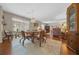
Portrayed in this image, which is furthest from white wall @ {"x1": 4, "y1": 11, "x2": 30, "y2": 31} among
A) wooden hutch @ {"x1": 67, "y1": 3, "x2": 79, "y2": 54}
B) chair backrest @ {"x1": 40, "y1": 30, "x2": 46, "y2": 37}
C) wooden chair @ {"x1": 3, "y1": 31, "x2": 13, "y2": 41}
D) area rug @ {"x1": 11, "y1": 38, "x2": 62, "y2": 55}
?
wooden hutch @ {"x1": 67, "y1": 3, "x2": 79, "y2": 54}

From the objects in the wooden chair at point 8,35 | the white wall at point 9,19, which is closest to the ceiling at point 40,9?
the white wall at point 9,19

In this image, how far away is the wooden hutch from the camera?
2.35 meters

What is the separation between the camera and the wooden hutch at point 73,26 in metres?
2.35

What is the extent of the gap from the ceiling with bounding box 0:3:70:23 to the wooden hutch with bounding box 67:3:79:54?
0.36 ft

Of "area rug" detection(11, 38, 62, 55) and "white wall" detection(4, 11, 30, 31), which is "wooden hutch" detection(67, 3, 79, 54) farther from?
"white wall" detection(4, 11, 30, 31)

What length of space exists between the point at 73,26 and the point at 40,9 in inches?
27.8

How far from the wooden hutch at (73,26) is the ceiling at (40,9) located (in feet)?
0.36

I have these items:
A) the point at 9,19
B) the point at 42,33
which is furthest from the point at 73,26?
the point at 9,19

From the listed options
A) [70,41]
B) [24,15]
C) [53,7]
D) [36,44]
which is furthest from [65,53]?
[24,15]

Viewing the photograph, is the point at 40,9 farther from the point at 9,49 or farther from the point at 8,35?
the point at 9,49

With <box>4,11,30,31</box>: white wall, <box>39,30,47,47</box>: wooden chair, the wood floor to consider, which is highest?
<box>4,11,30,31</box>: white wall

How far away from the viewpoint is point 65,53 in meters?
2.39

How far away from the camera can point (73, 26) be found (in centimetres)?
242

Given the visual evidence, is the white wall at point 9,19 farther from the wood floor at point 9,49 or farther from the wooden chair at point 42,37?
the wooden chair at point 42,37
